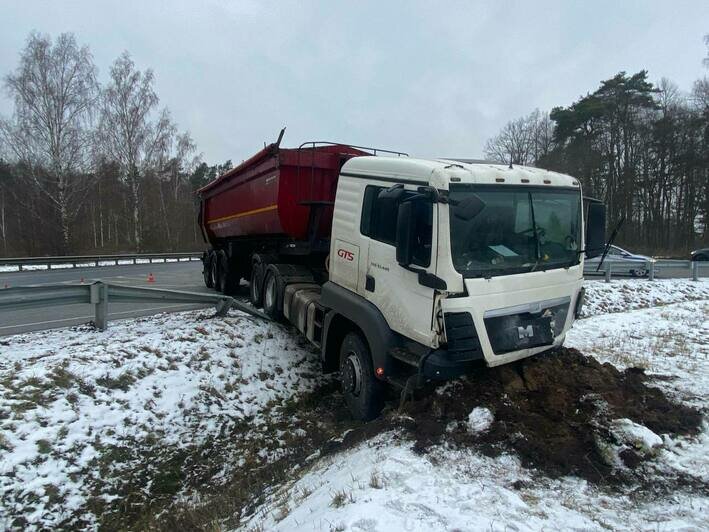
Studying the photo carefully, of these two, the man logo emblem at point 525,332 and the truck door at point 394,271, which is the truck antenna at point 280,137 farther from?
the man logo emblem at point 525,332

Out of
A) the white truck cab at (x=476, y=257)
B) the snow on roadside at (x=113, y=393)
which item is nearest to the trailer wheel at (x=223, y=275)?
the snow on roadside at (x=113, y=393)

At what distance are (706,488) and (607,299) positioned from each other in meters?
10.1

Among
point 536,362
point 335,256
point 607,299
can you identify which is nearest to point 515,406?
point 536,362

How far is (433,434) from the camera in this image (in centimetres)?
391

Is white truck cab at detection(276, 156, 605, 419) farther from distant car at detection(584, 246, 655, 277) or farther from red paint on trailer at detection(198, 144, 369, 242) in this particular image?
distant car at detection(584, 246, 655, 277)

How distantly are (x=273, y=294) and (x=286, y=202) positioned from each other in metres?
1.90

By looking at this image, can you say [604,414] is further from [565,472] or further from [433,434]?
[433,434]

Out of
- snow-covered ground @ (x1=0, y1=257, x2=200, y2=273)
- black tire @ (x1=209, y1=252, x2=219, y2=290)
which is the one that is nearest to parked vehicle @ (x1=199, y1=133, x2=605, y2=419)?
black tire @ (x1=209, y1=252, x2=219, y2=290)

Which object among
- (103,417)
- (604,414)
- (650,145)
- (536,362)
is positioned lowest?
(103,417)

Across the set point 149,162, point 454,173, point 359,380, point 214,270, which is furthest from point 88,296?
point 149,162

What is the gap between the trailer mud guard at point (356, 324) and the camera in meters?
4.57

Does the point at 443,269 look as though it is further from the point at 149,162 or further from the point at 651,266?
the point at 149,162

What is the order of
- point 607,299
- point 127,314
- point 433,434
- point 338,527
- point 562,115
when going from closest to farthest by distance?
point 338,527, point 433,434, point 127,314, point 607,299, point 562,115

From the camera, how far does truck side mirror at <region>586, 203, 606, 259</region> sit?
515 cm
